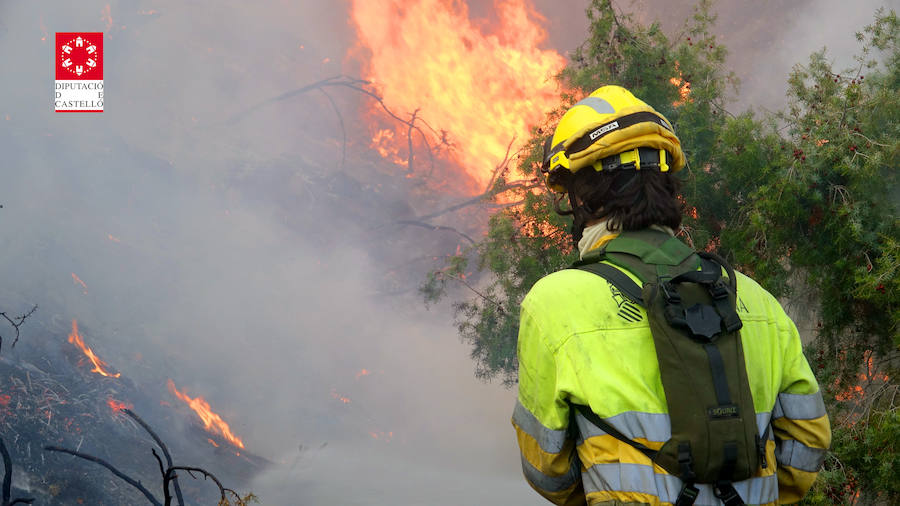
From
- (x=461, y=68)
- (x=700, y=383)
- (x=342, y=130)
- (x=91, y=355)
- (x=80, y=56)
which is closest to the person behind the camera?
(x=700, y=383)

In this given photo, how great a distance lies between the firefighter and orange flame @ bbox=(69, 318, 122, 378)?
7.11m

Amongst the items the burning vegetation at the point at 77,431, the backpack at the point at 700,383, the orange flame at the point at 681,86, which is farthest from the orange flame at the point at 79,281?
the backpack at the point at 700,383

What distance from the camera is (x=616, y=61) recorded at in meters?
6.32

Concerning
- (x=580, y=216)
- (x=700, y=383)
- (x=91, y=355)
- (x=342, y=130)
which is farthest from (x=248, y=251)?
(x=700, y=383)

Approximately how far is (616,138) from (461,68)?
8523 mm

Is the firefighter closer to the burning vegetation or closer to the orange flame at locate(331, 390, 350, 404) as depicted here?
the burning vegetation

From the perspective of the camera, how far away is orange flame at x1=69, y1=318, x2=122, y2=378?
751 cm

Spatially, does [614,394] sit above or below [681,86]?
below

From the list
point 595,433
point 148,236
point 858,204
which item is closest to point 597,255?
point 595,433

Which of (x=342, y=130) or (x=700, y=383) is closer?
(x=700, y=383)

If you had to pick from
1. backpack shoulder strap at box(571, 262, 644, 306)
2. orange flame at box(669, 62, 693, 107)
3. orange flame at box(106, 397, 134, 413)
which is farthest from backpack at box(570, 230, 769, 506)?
orange flame at box(106, 397, 134, 413)

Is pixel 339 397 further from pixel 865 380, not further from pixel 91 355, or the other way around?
pixel 865 380

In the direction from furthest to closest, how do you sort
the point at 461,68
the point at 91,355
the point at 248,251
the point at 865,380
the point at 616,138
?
the point at 461,68 → the point at 248,251 → the point at 91,355 → the point at 865,380 → the point at 616,138

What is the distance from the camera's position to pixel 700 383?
148 cm
